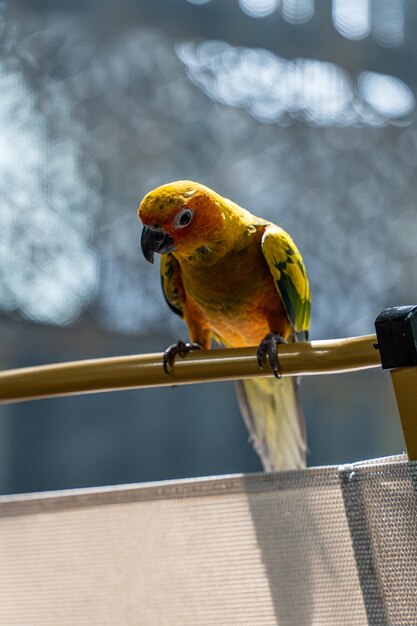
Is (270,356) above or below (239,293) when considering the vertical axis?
below

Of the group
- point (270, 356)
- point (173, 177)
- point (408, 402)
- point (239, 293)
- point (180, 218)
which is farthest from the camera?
point (173, 177)

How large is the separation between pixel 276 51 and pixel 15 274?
42.1 inches

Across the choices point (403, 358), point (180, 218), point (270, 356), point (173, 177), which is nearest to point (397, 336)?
point (403, 358)

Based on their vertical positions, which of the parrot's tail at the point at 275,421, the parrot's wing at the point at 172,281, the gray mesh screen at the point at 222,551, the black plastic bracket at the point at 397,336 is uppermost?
the parrot's wing at the point at 172,281

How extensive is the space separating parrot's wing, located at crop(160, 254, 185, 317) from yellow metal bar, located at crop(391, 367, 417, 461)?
60 centimetres

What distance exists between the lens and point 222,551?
500 mm

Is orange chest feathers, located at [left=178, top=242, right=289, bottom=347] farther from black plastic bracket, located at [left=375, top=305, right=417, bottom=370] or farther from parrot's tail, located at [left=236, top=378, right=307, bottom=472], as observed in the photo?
black plastic bracket, located at [left=375, top=305, right=417, bottom=370]

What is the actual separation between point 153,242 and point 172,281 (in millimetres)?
189

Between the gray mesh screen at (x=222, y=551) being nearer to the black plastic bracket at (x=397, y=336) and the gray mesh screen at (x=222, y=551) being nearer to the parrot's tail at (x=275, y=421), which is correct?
the black plastic bracket at (x=397, y=336)

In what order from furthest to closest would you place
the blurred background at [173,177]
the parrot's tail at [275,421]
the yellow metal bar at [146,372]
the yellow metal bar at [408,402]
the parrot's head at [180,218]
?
the blurred background at [173,177], the parrot's tail at [275,421], the parrot's head at [180,218], the yellow metal bar at [146,372], the yellow metal bar at [408,402]

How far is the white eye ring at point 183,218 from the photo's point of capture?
82cm

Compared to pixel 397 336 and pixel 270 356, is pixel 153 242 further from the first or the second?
pixel 397 336

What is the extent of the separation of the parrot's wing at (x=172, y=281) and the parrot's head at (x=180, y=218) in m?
→ 0.10

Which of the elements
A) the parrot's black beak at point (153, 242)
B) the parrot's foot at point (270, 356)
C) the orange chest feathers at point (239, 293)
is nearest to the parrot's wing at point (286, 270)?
the orange chest feathers at point (239, 293)
